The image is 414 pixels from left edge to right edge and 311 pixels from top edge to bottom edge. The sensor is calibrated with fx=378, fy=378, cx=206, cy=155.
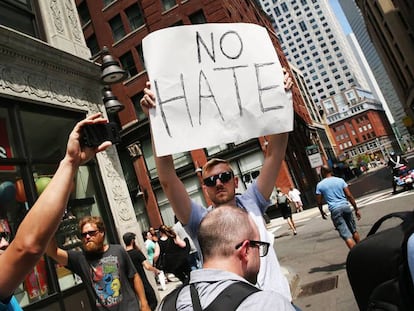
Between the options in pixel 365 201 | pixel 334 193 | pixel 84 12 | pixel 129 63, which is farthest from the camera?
pixel 84 12

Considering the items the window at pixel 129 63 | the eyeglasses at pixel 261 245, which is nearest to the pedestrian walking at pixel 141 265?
the eyeglasses at pixel 261 245

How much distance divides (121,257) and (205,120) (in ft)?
6.81

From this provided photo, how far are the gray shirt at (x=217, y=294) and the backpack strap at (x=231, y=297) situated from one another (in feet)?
0.05

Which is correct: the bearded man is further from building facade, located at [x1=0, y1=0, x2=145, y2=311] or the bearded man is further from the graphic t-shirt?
building facade, located at [x1=0, y1=0, x2=145, y2=311]

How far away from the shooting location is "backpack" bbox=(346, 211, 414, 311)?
1.55m

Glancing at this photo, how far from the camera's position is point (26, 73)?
7.34 m

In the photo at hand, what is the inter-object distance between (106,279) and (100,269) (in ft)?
0.38

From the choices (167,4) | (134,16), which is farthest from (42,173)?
(134,16)

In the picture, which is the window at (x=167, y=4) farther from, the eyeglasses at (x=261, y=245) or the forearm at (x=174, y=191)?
the eyeglasses at (x=261, y=245)

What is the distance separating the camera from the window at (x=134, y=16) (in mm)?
28719

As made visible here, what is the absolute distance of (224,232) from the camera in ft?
5.47

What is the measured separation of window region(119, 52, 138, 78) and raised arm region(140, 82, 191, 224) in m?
27.0

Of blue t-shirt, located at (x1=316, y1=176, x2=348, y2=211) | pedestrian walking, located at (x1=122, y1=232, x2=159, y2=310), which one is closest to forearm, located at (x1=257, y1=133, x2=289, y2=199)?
pedestrian walking, located at (x1=122, y1=232, x2=159, y2=310)

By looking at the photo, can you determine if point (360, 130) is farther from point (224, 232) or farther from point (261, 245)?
point (224, 232)
